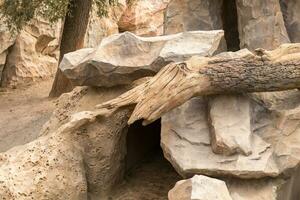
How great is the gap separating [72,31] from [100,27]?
3.23m

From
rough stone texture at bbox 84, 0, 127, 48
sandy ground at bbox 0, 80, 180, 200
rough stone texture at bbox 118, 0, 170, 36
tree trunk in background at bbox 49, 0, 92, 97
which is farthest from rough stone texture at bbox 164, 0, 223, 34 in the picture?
rough stone texture at bbox 118, 0, 170, 36

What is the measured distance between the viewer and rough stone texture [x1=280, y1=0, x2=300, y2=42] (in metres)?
4.74

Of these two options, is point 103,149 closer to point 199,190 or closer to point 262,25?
point 199,190

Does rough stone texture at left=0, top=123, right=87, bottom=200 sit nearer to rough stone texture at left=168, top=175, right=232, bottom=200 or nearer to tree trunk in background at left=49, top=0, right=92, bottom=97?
rough stone texture at left=168, top=175, right=232, bottom=200

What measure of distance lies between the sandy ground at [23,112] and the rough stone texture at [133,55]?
2.83 m

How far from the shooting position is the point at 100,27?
11.9 metres

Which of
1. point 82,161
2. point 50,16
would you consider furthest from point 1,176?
point 50,16

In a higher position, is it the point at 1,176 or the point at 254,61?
the point at 254,61

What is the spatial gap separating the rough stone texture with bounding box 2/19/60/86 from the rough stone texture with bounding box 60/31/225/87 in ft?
20.3

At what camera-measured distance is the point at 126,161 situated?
4238mm

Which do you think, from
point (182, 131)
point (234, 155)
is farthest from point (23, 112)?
point (234, 155)

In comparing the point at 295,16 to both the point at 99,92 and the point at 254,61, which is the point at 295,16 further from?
the point at 99,92

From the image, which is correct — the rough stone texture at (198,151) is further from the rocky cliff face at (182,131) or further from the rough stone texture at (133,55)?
the rough stone texture at (133,55)

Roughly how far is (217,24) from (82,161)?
1.75m
